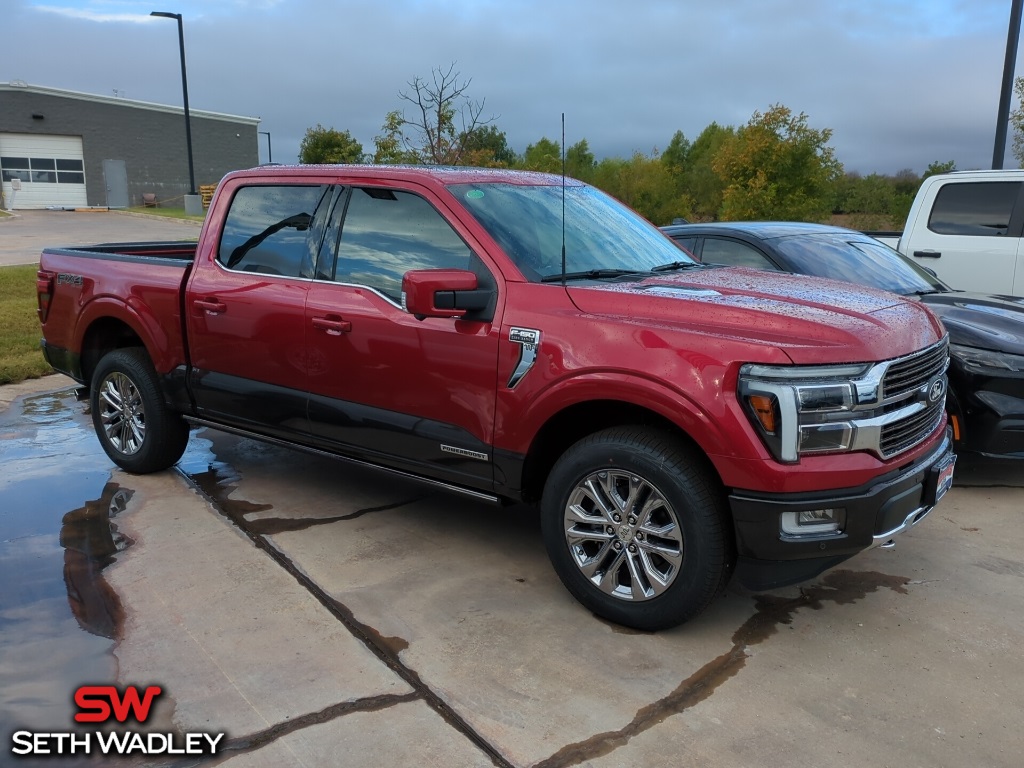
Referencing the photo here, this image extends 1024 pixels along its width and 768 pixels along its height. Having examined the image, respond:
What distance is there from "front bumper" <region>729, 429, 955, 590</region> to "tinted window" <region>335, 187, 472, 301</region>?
1687 millimetres

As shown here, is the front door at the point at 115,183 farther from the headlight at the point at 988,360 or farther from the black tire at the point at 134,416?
the headlight at the point at 988,360

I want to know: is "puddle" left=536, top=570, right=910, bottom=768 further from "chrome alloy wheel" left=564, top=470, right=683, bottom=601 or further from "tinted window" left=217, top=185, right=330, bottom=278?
"tinted window" left=217, top=185, right=330, bottom=278

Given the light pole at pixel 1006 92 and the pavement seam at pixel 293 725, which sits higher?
the light pole at pixel 1006 92

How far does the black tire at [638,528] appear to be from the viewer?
3332mm

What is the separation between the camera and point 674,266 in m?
4.54

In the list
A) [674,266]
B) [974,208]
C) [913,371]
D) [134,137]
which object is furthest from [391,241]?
[134,137]

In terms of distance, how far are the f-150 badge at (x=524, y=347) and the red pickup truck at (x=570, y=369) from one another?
14 millimetres

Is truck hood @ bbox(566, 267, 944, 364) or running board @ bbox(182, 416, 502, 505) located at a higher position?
truck hood @ bbox(566, 267, 944, 364)

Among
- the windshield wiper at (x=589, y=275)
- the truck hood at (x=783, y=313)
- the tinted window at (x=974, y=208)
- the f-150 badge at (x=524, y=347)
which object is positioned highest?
the tinted window at (x=974, y=208)

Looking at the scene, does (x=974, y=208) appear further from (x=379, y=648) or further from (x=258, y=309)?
(x=379, y=648)

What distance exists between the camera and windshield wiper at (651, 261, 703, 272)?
441 cm

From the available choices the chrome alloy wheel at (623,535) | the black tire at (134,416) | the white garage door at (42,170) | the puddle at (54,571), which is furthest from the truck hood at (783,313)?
the white garage door at (42,170)

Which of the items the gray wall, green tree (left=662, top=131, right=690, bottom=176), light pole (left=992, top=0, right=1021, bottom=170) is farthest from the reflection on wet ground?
the gray wall

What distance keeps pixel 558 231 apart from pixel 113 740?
9.33ft
